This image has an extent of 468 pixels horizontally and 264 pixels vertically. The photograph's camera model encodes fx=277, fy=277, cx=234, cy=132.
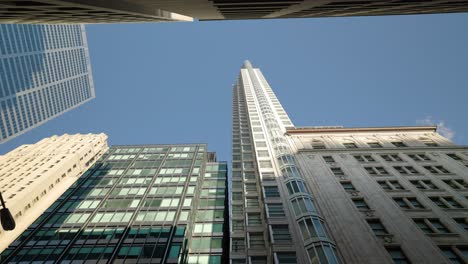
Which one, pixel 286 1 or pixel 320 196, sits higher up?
pixel 286 1

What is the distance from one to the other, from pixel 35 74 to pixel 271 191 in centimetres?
16011

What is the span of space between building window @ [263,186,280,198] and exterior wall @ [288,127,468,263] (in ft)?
17.3

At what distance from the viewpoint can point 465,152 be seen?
48.7 metres

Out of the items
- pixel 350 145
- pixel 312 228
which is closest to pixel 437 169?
pixel 350 145

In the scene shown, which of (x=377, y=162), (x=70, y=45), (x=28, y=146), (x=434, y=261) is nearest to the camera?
(x=434, y=261)

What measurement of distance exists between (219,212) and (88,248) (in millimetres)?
19994

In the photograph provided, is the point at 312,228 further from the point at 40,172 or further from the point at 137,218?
the point at 40,172

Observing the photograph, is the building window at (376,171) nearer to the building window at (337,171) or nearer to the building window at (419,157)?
the building window at (337,171)

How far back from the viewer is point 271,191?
4075cm

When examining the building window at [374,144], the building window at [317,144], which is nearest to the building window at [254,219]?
the building window at [317,144]

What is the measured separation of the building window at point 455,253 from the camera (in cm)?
2633

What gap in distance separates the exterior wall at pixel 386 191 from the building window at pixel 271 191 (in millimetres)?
5281

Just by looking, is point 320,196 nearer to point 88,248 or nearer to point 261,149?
point 261,149

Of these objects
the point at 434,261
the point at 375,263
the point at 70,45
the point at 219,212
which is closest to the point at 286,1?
the point at 375,263
